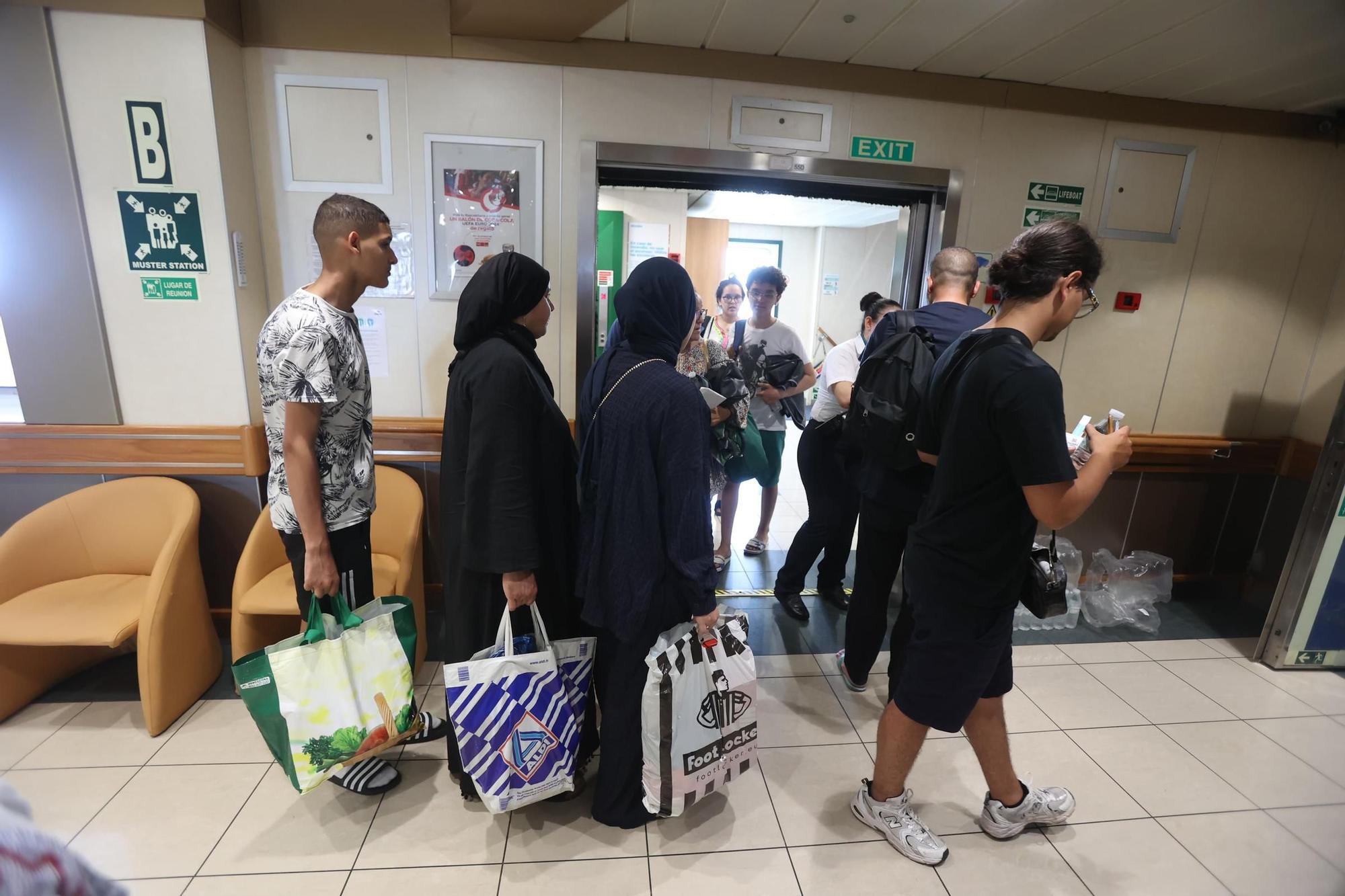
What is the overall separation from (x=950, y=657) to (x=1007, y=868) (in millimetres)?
740

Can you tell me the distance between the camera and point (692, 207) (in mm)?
6652

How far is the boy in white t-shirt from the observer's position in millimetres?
3166

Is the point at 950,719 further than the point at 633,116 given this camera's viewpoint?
No

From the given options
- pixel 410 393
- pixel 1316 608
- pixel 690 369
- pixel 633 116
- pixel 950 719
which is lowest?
pixel 1316 608

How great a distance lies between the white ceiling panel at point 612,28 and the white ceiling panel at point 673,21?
0.13 ft

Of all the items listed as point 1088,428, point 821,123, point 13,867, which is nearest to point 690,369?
point 821,123

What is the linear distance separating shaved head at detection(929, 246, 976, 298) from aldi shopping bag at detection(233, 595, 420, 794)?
6.91 feet

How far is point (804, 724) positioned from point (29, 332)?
132 inches

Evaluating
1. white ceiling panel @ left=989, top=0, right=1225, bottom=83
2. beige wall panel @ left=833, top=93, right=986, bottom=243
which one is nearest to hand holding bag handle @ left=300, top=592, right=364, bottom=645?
beige wall panel @ left=833, top=93, right=986, bottom=243

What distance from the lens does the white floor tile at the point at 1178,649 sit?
9.38 feet

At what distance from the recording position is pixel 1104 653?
287 centimetres

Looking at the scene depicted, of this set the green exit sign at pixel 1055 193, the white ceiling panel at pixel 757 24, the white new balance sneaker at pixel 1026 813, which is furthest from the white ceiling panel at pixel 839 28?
the white new balance sneaker at pixel 1026 813

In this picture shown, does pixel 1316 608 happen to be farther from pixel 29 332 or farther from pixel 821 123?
pixel 29 332

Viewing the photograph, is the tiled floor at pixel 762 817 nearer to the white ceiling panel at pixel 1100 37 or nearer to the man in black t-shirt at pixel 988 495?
the man in black t-shirt at pixel 988 495
